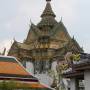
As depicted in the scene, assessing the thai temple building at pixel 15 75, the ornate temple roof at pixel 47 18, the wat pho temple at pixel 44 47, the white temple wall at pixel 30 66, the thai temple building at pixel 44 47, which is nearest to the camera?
the thai temple building at pixel 15 75

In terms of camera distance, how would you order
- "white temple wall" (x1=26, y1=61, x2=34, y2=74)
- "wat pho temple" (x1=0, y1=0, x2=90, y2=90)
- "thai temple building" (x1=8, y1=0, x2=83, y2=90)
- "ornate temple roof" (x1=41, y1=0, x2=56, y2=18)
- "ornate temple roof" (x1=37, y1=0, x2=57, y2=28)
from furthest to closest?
"ornate temple roof" (x1=41, y1=0, x2=56, y2=18) → "ornate temple roof" (x1=37, y1=0, x2=57, y2=28) → "white temple wall" (x1=26, y1=61, x2=34, y2=74) → "thai temple building" (x1=8, y1=0, x2=83, y2=90) → "wat pho temple" (x1=0, y1=0, x2=90, y2=90)

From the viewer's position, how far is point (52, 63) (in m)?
51.9

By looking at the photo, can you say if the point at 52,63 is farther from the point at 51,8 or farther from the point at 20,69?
the point at 20,69

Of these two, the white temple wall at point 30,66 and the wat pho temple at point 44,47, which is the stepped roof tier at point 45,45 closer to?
the wat pho temple at point 44,47

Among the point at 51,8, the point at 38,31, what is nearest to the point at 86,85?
the point at 38,31

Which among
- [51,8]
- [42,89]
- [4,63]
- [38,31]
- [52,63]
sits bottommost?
[42,89]

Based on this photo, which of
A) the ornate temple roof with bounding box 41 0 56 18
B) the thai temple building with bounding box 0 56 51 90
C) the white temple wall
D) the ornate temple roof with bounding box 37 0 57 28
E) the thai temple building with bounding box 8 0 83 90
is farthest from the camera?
the ornate temple roof with bounding box 41 0 56 18

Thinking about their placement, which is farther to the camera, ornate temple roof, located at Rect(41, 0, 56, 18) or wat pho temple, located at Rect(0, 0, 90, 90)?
ornate temple roof, located at Rect(41, 0, 56, 18)

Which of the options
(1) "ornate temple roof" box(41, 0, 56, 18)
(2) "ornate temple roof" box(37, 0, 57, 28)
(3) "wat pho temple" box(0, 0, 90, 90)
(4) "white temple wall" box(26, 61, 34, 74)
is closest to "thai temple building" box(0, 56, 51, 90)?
(3) "wat pho temple" box(0, 0, 90, 90)

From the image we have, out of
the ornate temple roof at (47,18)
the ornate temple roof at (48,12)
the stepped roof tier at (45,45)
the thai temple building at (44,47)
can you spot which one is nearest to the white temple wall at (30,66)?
the thai temple building at (44,47)

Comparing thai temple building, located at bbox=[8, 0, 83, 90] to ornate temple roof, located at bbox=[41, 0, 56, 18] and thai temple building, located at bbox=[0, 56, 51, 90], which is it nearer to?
ornate temple roof, located at bbox=[41, 0, 56, 18]

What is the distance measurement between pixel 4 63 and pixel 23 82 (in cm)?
147

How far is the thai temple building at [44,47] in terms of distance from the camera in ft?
170

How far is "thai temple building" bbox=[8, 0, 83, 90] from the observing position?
2039 inches
